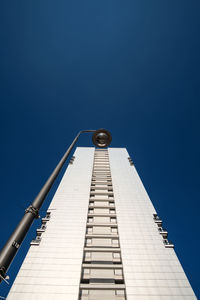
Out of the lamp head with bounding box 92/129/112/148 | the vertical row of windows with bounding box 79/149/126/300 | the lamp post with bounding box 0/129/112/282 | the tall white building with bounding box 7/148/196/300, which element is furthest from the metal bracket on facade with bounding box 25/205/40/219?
the vertical row of windows with bounding box 79/149/126/300

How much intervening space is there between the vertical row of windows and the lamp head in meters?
11.7

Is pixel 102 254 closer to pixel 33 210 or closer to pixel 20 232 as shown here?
pixel 33 210

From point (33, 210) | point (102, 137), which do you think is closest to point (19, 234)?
point (33, 210)

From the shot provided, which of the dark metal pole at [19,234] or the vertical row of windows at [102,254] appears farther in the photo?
the vertical row of windows at [102,254]

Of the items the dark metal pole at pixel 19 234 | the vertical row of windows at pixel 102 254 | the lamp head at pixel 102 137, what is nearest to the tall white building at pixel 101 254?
Answer: the vertical row of windows at pixel 102 254

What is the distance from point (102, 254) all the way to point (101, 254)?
0.11 m

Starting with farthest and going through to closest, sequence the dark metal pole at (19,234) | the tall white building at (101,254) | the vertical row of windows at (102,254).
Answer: the vertical row of windows at (102,254)
the tall white building at (101,254)
the dark metal pole at (19,234)

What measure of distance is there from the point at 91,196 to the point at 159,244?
43.9 feet

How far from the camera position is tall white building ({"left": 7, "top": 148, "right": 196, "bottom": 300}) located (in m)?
13.0

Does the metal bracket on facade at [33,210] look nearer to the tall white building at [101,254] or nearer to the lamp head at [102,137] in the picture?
the lamp head at [102,137]

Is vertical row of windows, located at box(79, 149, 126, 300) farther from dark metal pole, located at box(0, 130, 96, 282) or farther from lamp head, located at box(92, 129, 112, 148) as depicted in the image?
dark metal pole, located at box(0, 130, 96, 282)

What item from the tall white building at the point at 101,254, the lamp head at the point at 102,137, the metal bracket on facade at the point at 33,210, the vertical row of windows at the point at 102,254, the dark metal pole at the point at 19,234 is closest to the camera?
the dark metal pole at the point at 19,234

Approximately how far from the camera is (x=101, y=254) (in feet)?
57.2

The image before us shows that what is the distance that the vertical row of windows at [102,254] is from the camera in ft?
45.5
